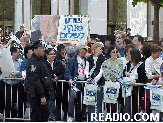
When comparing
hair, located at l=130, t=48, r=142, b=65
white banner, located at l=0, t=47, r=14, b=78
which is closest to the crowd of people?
hair, located at l=130, t=48, r=142, b=65

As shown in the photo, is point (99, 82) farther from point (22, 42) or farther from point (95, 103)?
point (22, 42)

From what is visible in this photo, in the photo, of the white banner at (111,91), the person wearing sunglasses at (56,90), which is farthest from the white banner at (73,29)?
the white banner at (111,91)

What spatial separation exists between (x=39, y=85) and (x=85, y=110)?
7.11 ft

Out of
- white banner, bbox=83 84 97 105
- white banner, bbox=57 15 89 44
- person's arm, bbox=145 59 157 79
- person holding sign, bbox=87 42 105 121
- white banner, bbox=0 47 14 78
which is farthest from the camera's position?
white banner, bbox=57 15 89 44

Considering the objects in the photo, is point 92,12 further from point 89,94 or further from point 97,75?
point 89,94

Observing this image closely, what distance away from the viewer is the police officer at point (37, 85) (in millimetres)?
9547

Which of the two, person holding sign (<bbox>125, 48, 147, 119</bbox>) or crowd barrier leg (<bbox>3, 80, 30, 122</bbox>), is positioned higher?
person holding sign (<bbox>125, 48, 147, 119</bbox>)

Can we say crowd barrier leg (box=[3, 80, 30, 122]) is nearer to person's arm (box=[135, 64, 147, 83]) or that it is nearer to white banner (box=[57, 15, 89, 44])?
white banner (box=[57, 15, 89, 44])

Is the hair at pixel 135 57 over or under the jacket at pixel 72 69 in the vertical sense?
over

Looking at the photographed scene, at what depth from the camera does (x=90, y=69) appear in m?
11.7

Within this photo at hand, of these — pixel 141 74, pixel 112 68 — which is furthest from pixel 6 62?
pixel 141 74

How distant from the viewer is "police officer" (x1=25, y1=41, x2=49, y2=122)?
9547 mm

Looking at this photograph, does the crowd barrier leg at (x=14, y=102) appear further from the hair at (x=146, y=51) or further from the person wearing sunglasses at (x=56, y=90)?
the hair at (x=146, y=51)

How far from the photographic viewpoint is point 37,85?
9539 millimetres
